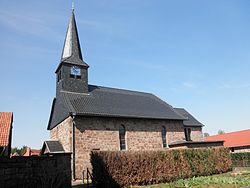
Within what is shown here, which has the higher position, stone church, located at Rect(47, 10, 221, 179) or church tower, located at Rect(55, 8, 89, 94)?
church tower, located at Rect(55, 8, 89, 94)

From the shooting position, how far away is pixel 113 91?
25.4m

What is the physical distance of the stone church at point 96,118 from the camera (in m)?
18.0

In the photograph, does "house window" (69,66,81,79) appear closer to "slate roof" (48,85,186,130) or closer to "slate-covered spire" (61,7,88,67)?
"slate-covered spire" (61,7,88,67)

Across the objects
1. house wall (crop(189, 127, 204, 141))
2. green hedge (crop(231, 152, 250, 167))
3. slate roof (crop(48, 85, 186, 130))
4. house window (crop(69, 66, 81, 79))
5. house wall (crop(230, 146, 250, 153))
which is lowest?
green hedge (crop(231, 152, 250, 167))

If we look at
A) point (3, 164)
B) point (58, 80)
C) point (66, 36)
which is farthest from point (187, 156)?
point (66, 36)

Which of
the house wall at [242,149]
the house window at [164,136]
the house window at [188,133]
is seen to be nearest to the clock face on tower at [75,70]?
the house window at [164,136]

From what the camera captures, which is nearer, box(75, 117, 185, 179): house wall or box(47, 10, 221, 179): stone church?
box(75, 117, 185, 179): house wall

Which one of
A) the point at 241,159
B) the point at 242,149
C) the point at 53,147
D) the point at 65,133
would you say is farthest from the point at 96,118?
the point at 242,149

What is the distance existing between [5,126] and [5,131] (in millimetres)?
772

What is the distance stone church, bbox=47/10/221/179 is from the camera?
1798cm

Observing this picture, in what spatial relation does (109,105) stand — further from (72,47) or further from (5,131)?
(5,131)

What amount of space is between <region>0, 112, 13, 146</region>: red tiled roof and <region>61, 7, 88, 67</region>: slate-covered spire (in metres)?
7.53

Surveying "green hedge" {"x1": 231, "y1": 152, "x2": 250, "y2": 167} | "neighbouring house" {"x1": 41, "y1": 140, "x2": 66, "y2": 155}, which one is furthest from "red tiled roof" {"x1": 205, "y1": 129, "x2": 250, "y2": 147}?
"neighbouring house" {"x1": 41, "y1": 140, "x2": 66, "y2": 155}

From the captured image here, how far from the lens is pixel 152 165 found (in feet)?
46.1
